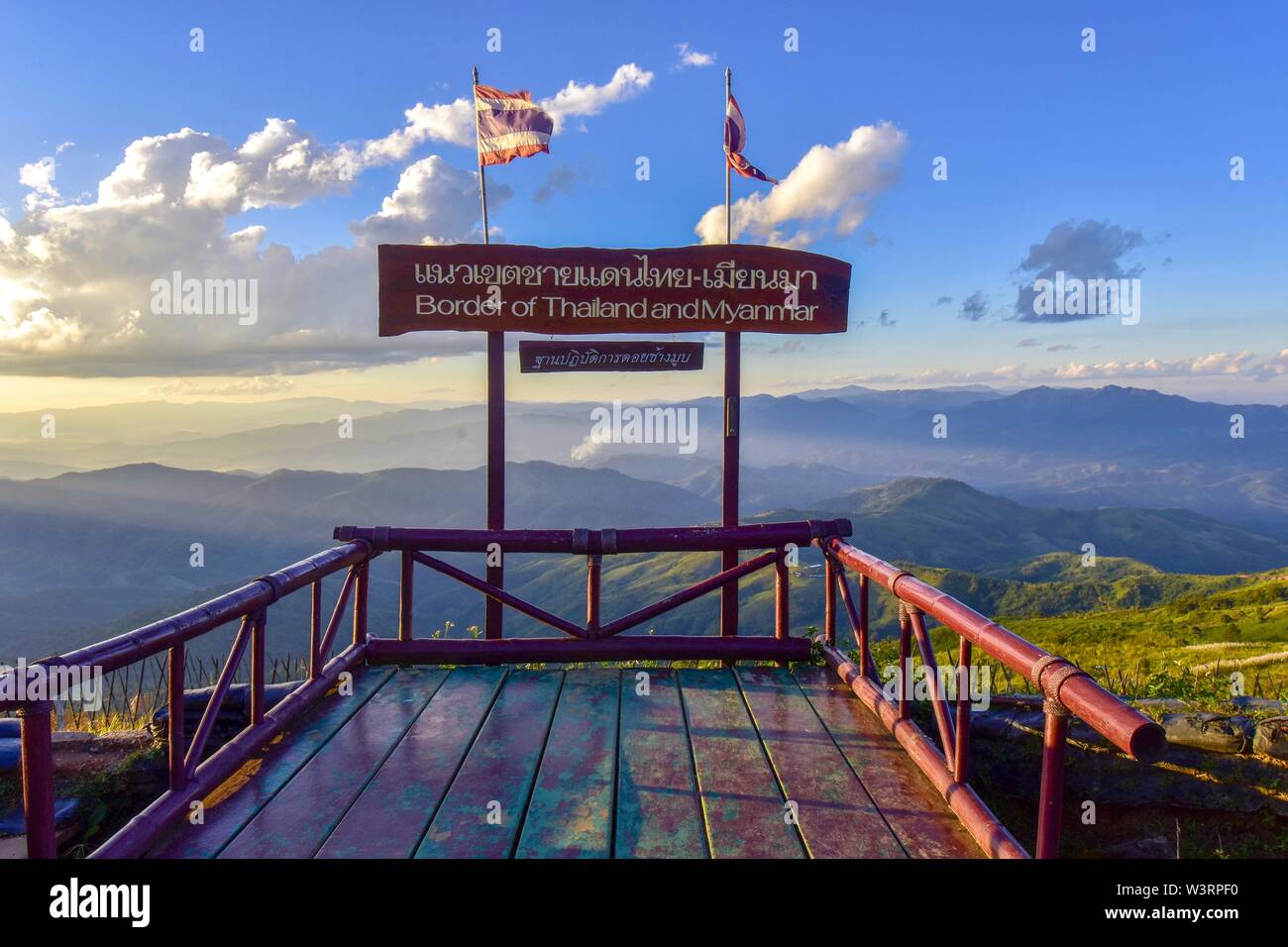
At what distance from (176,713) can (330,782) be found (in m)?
0.99

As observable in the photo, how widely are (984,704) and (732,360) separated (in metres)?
4.05

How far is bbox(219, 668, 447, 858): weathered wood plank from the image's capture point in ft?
12.6

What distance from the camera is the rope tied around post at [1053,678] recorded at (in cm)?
318

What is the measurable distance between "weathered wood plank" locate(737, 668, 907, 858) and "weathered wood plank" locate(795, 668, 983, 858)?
2.8 inches

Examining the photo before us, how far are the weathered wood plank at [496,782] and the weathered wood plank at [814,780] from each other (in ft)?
5.03

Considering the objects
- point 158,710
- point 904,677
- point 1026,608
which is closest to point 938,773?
point 904,677

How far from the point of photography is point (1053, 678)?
3.23m

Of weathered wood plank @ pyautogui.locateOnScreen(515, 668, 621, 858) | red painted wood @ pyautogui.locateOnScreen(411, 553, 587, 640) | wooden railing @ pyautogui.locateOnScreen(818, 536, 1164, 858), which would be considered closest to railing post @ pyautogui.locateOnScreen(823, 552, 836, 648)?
wooden railing @ pyautogui.locateOnScreen(818, 536, 1164, 858)

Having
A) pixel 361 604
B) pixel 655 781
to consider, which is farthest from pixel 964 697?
pixel 361 604

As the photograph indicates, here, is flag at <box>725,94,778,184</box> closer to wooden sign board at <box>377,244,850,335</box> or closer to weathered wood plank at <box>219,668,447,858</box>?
wooden sign board at <box>377,244,850,335</box>

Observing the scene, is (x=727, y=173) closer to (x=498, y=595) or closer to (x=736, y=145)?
(x=736, y=145)

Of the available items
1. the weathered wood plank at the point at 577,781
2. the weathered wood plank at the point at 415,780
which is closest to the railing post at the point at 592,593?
the weathered wood plank at the point at 577,781
